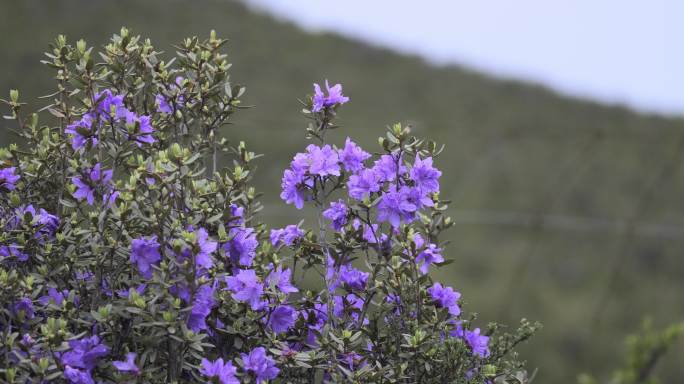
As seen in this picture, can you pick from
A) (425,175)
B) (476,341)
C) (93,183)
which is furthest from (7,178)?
(476,341)

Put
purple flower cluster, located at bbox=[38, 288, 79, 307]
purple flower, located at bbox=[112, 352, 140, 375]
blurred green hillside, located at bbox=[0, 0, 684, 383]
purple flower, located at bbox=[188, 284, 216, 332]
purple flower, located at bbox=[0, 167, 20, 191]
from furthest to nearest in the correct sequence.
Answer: blurred green hillside, located at bbox=[0, 0, 684, 383] < purple flower, located at bbox=[0, 167, 20, 191] < purple flower cluster, located at bbox=[38, 288, 79, 307] < purple flower, located at bbox=[188, 284, 216, 332] < purple flower, located at bbox=[112, 352, 140, 375]

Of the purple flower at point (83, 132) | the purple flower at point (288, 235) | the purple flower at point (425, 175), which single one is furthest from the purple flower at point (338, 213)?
the purple flower at point (83, 132)

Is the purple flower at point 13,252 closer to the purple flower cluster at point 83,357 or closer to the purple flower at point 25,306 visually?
the purple flower at point 25,306

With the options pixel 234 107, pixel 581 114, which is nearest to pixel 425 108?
pixel 581 114

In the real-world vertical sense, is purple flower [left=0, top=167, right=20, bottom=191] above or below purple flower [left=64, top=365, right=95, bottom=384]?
above

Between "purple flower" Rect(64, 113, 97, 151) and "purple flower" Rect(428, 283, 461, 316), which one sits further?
"purple flower" Rect(428, 283, 461, 316)

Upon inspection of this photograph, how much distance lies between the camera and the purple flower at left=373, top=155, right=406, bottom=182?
7.07ft

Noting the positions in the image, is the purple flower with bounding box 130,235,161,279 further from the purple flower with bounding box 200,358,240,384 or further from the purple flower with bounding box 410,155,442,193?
the purple flower with bounding box 410,155,442,193

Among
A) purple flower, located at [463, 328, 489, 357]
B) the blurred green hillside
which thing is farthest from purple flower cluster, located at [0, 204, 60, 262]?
the blurred green hillside

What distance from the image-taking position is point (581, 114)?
1911cm

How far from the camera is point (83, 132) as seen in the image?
A: 6.84 feet

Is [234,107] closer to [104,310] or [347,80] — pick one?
[104,310]

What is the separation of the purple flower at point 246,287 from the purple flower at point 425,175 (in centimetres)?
54

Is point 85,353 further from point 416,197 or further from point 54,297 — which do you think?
point 416,197
